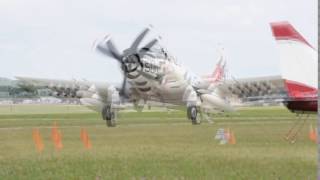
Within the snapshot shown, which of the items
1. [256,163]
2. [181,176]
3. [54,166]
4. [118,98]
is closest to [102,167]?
[54,166]

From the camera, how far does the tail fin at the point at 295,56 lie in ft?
84.5

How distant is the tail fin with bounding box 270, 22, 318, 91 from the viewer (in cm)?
2577

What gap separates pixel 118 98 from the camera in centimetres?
5212

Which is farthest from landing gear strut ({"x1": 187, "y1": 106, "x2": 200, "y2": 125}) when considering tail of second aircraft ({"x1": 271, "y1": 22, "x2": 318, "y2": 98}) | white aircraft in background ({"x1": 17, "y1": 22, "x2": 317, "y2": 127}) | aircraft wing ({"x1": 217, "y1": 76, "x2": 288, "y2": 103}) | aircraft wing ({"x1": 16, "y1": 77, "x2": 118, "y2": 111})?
tail of second aircraft ({"x1": 271, "y1": 22, "x2": 318, "y2": 98})

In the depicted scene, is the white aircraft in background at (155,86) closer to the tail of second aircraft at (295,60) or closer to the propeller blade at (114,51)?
the propeller blade at (114,51)

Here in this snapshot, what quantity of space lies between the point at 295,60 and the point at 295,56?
0.48 ft

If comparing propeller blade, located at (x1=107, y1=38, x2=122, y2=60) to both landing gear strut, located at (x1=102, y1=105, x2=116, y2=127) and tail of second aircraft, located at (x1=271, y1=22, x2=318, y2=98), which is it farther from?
tail of second aircraft, located at (x1=271, y1=22, x2=318, y2=98)

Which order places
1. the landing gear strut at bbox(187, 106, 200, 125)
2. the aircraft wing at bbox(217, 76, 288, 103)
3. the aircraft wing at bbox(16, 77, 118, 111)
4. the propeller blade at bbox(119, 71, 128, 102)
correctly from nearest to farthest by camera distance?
the landing gear strut at bbox(187, 106, 200, 125) < the propeller blade at bbox(119, 71, 128, 102) < the aircraft wing at bbox(16, 77, 118, 111) < the aircraft wing at bbox(217, 76, 288, 103)

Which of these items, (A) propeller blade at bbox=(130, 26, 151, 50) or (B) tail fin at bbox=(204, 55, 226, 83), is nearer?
(A) propeller blade at bbox=(130, 26, 151, 50)

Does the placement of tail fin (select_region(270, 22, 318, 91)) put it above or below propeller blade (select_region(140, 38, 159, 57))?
below

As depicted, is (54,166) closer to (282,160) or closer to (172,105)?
(282,160)

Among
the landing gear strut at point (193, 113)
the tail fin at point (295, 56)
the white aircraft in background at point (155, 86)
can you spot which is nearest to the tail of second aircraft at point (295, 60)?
the tail fin at point (295, 56)

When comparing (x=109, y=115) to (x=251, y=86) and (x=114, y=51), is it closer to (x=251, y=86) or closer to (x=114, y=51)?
(x=114, y=51)

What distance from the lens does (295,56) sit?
25.9 m
